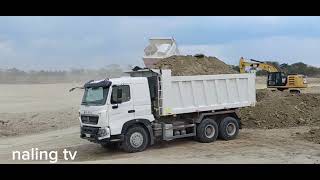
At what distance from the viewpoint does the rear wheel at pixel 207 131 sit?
58.0 feet

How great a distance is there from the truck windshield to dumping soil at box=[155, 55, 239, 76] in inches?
135

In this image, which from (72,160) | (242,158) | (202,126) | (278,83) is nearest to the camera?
(242,158)

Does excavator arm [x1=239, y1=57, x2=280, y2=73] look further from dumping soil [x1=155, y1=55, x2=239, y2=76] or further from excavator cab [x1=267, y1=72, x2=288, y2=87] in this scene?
dumping soil [x1=155, y1=55, x2=239, y2=76]

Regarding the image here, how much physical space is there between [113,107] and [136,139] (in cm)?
141

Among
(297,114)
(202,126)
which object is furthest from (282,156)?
(297,114)

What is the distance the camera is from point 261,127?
2194 centimetres

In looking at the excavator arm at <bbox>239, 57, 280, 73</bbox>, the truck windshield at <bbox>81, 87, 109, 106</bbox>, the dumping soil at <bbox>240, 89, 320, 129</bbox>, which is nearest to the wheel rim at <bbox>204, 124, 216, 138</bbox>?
the truck windshield at <bbox>81, 87, 109, 106</bbox>

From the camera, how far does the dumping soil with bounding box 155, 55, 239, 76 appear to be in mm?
18723

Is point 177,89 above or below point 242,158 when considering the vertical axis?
above

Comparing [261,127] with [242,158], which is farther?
[261,127]

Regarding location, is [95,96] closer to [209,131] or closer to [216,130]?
[209,131]

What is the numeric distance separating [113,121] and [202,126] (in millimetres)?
3734

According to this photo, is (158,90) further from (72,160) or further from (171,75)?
(72,160)

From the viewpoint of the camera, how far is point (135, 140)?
16.1m
